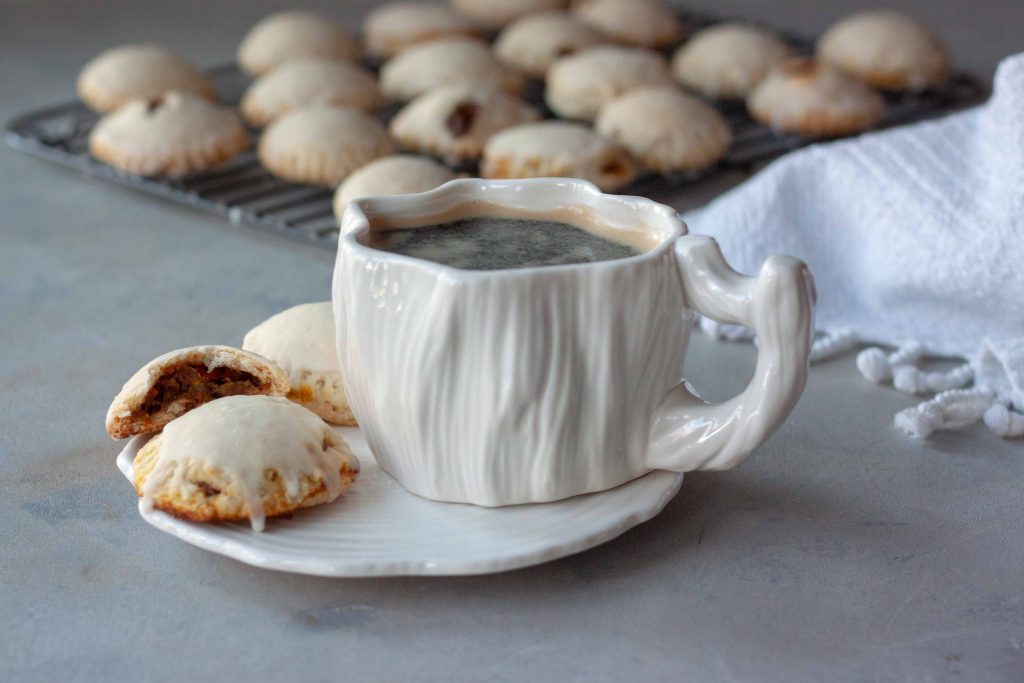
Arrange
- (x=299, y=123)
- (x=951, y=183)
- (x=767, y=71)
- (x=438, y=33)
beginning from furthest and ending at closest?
(x=438, y=33) < (x=767, y=71) < (x=299, y=123) < (x=951, y=183)

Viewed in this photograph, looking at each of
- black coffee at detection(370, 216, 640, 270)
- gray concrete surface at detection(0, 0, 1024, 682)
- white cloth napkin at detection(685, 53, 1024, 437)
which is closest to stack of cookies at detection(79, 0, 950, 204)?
white cloth napkin at detection(685, 53, 1024, 437)

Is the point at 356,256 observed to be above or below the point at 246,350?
above

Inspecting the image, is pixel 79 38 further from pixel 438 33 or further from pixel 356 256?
pixel 356 256

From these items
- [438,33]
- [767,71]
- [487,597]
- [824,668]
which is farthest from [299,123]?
[824,668]

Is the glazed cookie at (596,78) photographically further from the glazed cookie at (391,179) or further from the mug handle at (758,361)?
the mug handle at (758,361)

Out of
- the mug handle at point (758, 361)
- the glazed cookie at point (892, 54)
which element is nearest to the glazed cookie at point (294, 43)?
the glazed cookie at point (892, 54)

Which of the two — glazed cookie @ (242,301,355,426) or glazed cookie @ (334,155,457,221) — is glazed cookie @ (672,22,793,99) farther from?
glazed cookie @ (242,301,355,426)

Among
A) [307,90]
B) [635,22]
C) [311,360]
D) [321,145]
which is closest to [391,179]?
[321,145]
